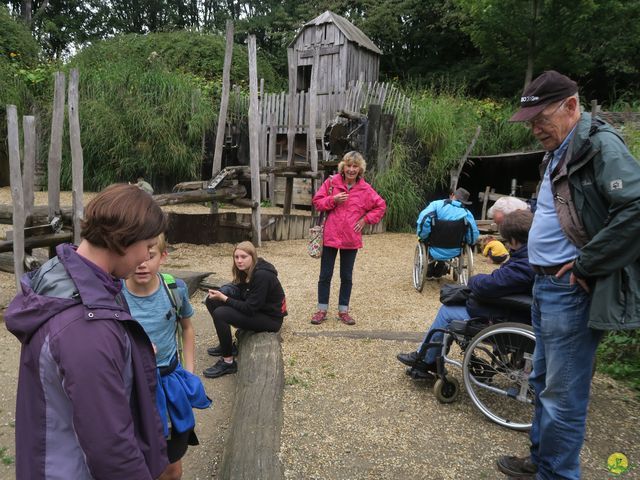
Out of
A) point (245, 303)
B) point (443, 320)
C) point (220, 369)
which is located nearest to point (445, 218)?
point (443, 320)

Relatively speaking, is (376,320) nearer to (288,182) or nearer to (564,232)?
(564,232)

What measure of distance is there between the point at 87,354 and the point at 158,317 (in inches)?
48.0

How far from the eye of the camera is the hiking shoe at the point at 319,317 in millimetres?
4988

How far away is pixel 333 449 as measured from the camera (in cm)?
275

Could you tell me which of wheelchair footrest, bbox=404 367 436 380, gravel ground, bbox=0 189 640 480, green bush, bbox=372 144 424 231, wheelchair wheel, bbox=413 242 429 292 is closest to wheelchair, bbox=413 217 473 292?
wheelchair wheel, bbox=413 242 429 292

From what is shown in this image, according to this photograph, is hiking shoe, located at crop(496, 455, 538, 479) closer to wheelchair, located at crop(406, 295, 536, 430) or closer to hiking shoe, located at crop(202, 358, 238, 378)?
wheelchair, located at crop(406, 295, 536, 430)

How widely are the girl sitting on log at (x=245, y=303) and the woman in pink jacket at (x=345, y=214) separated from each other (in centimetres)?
99

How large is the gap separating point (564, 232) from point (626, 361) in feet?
7.81

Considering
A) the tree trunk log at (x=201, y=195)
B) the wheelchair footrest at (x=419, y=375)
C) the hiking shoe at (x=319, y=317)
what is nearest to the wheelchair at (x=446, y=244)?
the hiking shoe at (x=319, y=317)

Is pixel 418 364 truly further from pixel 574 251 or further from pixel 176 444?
pixel 176 444

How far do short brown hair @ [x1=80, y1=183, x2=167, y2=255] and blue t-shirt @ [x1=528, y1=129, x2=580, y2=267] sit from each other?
1.67 meters

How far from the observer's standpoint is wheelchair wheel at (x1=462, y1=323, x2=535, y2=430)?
2.96m

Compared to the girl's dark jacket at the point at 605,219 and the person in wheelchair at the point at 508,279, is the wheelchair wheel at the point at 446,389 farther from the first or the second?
the girl's dark jacket at the point at 605,219

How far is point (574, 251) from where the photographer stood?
2111 mm
